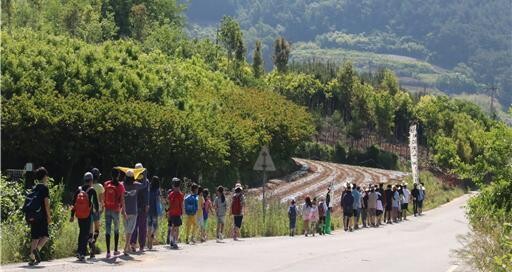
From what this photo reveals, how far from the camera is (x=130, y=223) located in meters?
16.4

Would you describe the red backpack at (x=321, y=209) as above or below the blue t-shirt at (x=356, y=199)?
below

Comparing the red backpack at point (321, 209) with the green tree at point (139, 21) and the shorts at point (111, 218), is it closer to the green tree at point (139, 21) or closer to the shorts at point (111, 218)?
the shorts at point (111, 218)

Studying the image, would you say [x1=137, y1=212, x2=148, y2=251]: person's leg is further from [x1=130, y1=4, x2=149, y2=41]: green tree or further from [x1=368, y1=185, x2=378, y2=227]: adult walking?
[x1=130, y1=4, x2=149, y2=41]: green tree

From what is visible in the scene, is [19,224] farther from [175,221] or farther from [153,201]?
[175,221]

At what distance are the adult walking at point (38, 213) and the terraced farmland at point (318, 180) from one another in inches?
1118

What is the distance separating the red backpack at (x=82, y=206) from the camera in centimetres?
Answer: 1501

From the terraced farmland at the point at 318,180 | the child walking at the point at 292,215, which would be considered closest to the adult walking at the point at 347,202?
the child walking at the point at 292,215

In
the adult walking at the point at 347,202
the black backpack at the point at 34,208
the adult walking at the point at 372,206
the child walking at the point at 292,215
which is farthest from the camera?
the adult walking at the point at 372,206

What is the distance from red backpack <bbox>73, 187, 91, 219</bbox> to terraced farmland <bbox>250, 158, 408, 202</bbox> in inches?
1077

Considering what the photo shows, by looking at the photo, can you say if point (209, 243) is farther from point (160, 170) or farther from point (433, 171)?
point (433, 171)

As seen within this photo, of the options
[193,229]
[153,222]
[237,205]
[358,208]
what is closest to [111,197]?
[153,222]

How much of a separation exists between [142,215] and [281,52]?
88.6 meters

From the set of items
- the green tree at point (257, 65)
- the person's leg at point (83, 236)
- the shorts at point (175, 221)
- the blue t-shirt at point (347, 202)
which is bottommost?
the person's leg at point (83, 236)

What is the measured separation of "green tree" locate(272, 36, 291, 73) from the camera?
10284cm
